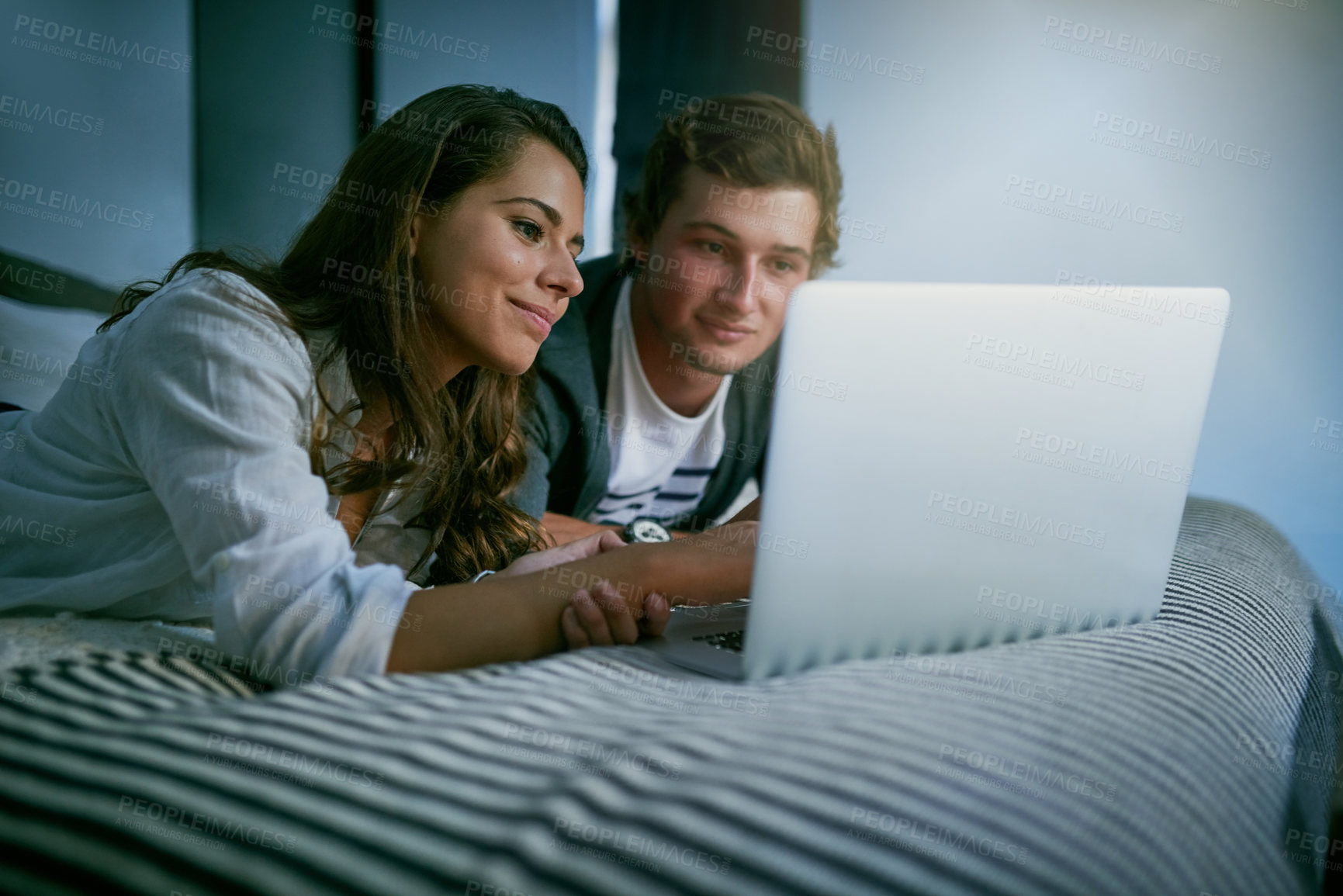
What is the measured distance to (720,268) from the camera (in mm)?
1777

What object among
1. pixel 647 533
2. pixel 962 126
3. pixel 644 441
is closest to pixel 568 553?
pixel 647 533

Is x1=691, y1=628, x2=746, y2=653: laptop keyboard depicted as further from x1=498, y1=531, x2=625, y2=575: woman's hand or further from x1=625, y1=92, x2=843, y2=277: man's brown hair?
x1=625, y1=92, x2=843, y2=277: man's brown hair

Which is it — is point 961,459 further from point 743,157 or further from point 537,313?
point 743,157

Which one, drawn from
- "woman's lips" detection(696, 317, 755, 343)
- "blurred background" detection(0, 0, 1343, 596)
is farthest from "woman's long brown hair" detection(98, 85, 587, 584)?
"blurred background" detection(0, 0, 1343, 596)

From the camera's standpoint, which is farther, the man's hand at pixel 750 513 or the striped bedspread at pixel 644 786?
the man's hand at pixel 750 513

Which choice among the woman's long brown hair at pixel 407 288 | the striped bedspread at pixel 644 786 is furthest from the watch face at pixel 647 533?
the striped bedspread at pixel 644 786

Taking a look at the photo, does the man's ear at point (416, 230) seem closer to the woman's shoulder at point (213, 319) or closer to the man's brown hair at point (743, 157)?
the woman's shoulder at point (213, 319)

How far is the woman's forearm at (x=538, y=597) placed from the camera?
2.35 ft

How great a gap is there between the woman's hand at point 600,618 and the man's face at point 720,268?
104cm

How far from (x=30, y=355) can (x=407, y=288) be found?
0.89m

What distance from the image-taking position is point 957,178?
2414mm

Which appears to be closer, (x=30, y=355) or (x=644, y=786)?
(x=644, y=786)

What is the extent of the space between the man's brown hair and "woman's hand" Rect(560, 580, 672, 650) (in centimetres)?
120

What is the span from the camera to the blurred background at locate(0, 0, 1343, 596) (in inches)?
77.8
